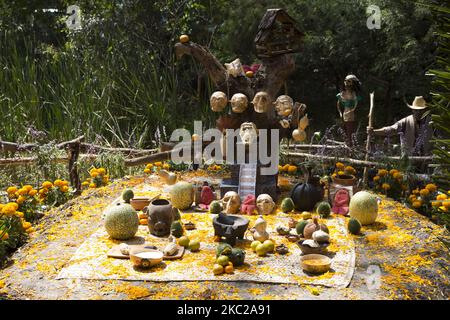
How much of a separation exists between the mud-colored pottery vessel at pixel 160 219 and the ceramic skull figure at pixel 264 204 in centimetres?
97

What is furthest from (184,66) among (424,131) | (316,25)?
(424,131)

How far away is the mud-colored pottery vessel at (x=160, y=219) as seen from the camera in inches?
165

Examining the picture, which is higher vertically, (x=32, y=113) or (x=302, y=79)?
(x=302, y=79)

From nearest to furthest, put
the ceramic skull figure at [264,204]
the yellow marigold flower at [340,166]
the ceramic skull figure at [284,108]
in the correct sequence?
the ceramic skull figure at [264,204], the ceramic skull figure at [284,108], the yellow marigold flower at [340,166]

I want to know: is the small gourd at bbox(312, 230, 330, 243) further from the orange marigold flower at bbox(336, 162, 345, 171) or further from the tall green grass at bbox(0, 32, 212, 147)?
the tall green grass at bbox(0, 32, 212, 147)

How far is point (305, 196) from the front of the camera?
4875mm

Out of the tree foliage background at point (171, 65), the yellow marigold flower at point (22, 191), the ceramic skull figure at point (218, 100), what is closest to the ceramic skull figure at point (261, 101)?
the ceramic skull figure at point (218, 100)

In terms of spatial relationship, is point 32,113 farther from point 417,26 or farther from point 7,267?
point 417,26

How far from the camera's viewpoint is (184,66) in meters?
10.5

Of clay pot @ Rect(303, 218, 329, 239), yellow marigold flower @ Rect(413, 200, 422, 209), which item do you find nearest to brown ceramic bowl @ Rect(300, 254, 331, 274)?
clay pot @ Rect(303, 218, 329, 239)

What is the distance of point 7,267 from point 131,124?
5369mm

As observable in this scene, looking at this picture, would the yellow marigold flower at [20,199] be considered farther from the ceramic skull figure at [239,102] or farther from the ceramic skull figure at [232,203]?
the ceramic skull figure at [239,102]

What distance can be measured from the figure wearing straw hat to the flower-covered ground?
4.82ft

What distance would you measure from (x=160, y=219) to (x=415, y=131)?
3.45 metres
